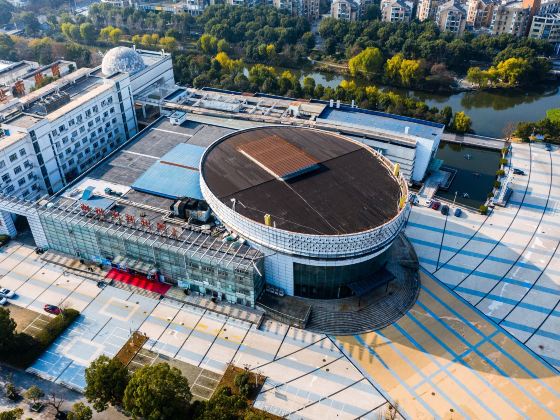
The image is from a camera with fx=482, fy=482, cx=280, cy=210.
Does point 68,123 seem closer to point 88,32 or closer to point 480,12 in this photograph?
point 88,32

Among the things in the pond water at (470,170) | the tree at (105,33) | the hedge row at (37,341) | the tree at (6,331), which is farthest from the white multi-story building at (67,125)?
the pond water at (470,170)

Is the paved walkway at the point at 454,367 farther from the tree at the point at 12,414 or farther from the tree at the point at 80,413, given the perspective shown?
the tree at the point at 12,414

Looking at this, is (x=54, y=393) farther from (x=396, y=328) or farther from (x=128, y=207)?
(x=396, y=328)

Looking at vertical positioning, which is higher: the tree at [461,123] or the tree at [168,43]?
the tree at [168,43]

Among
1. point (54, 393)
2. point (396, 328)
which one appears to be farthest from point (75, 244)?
point (396, 328)

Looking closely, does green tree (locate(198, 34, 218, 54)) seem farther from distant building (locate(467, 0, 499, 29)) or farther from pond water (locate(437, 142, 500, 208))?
distant building (locate(467, 0, 499, 29))

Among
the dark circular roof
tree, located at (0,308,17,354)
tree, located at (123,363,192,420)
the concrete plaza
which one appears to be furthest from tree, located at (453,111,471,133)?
tree, located at (0,308,17,354)
